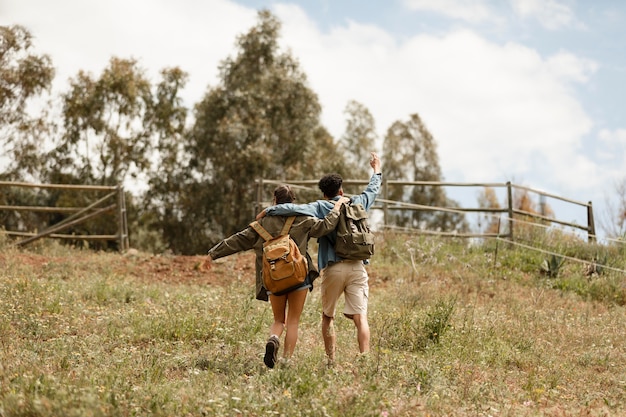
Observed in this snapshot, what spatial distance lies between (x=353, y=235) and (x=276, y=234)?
2.12ft

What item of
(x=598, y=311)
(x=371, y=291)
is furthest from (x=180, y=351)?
(x=598, y=311)

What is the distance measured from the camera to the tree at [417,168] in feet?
125

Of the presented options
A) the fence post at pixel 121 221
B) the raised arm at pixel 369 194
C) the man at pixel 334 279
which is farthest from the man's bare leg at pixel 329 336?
the fence post at pixel 121 221

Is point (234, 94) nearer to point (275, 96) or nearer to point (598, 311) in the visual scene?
point (275, 96)

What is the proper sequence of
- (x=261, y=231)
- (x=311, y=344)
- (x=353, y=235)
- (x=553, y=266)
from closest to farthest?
(x=353, y=235) → (x=261, y=231) → (x=311, y=344) → (x=553, y=266)

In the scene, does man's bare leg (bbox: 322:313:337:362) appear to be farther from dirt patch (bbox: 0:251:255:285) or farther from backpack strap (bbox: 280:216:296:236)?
dirt patch (bbox: 0:251:255:285)

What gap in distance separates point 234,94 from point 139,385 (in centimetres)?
2480

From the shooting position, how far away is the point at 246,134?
2845 cm

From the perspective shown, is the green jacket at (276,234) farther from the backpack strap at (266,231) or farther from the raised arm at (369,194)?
the raised arm at (369,194)

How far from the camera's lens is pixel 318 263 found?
646cm

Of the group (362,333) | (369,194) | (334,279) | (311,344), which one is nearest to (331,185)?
(369,194)

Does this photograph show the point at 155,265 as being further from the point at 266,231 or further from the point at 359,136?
the point at 359,136

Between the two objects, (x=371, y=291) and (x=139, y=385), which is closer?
(x=139, y=385)

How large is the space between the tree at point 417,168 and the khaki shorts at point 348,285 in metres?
31.2
